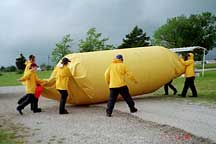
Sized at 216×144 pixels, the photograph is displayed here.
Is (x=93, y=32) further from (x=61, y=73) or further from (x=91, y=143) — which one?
(x=91, y=143)

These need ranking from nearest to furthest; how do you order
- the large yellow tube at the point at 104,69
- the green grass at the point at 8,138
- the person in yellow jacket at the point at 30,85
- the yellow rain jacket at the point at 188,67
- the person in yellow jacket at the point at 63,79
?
the green grass at the point at 8,138 < the person in yellow jacket at the point at 63,79 < the person in yellow jacket at the point at 30,85 < the large yellow tube at the point at 104,69 < the yellow rain jacket at the point at 188,67

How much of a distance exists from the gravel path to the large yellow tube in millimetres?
490

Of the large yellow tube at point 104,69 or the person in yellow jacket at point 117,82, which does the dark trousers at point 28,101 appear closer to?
the large yellow tube at point 104,69

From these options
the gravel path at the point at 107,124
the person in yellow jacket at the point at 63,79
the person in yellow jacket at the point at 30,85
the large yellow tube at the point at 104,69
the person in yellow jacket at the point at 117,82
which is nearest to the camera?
the gravel path at the point at 107,124

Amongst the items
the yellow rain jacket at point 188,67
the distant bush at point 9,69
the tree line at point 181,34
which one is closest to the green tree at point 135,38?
the tree line at point 181,34

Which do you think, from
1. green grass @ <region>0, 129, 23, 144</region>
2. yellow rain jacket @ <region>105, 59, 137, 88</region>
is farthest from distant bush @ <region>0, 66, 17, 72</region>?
green grass @ <region>0, 129, 23, 144</region>

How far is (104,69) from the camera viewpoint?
536 inches

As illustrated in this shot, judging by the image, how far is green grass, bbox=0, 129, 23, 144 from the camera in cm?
804

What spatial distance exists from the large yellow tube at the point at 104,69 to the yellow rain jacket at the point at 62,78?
0.75m

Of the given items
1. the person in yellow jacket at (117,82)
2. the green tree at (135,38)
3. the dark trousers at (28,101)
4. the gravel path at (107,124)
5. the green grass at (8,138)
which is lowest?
the green grass at (8,138)

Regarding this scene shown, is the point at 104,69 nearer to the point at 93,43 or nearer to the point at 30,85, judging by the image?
the point at 30,85

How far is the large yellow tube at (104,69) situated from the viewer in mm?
13266

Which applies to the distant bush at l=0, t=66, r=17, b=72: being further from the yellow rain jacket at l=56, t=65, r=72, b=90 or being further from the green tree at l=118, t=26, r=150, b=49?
the yellow rain jacket at l=56, t=65, r=72, b=90

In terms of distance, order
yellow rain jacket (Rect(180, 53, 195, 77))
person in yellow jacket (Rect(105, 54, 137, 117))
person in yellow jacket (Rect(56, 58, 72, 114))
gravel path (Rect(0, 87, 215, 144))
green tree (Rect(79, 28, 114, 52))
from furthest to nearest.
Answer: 1. green tree (Rect(79, 28, 114, 52))
2. yellow rain jacket (Rect(180, 53, 195, 77))
3. person in yellow jacket (Rect(56, 58, 72, 114))
4. person in yellow jacket (Rect(105, 54, 137, 117))
5. gravel path (Rect(0, 87, 215, 144))
